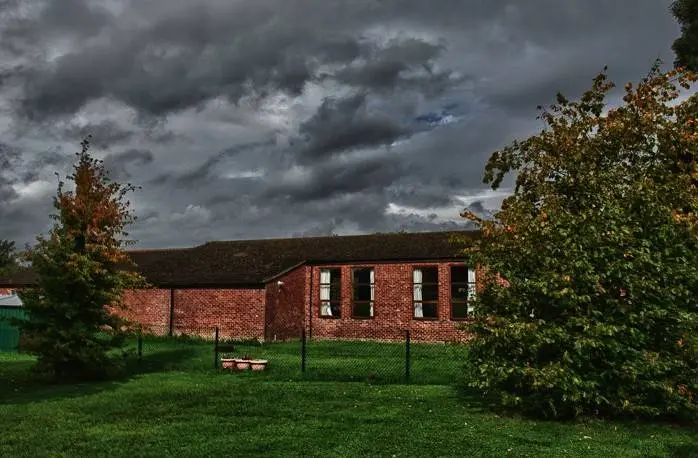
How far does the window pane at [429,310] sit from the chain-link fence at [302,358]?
1.32m

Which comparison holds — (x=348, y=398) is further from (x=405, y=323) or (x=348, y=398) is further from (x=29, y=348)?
(x=405, y=323)

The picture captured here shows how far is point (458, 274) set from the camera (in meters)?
27.5

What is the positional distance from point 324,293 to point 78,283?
15750 millimetres

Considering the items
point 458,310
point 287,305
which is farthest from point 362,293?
point 458,310

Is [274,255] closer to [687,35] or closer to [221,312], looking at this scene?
[221,312]

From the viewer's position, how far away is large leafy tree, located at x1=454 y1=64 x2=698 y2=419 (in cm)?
978

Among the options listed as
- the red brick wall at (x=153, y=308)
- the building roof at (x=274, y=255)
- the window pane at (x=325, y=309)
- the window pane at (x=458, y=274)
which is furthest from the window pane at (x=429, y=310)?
the red brick wall at (x=153, y=308)

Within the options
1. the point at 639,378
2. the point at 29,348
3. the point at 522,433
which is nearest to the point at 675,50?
the point at 639,378

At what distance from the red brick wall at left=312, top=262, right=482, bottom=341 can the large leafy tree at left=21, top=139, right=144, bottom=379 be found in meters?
14.4

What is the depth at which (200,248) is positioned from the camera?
1368 inches

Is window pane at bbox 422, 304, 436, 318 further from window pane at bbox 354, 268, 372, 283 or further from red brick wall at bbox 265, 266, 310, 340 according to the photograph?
red brick wall at bbox 265, 266, 310, 340

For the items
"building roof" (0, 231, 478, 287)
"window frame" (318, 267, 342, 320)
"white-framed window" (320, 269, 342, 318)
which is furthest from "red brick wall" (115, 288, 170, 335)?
"white-framed window" (320, 269, 342, 318)

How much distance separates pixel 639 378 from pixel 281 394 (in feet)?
21.8

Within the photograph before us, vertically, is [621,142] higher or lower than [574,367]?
higher
